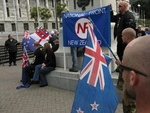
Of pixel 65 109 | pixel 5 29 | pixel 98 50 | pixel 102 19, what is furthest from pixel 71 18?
pixel 5 29

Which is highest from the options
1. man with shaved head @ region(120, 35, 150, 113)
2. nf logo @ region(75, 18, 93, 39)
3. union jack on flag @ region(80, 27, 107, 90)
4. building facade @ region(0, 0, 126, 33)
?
building facade @ region(0, 0, 126, 33)

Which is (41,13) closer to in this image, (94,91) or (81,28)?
(81,28)

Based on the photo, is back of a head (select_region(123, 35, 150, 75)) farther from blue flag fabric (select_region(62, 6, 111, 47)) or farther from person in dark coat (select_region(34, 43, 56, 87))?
person in dark coat (select_region(34, 43, 56, 87))

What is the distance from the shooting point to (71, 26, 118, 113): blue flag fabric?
3453 millimetres

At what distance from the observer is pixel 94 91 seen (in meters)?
3.48

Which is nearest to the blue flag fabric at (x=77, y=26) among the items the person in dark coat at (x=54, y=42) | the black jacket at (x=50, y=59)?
the black jacket at (x=50, y=59)

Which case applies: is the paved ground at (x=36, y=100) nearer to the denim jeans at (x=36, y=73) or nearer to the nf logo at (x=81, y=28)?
the denim jeans at (x=36, y=73)

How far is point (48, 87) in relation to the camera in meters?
8.31

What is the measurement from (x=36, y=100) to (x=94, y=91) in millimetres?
3731

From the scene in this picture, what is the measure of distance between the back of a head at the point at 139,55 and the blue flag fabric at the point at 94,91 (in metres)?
2.19

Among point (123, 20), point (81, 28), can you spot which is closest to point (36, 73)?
point (81, 28)

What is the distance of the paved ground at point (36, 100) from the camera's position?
6031mm

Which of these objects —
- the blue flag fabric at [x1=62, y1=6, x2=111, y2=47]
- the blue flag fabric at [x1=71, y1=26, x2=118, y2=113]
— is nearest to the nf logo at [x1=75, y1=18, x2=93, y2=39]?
the blue flag fabric at [x1=62, y1=6, x2=111, y2=47]

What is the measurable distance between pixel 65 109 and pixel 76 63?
224 cm
